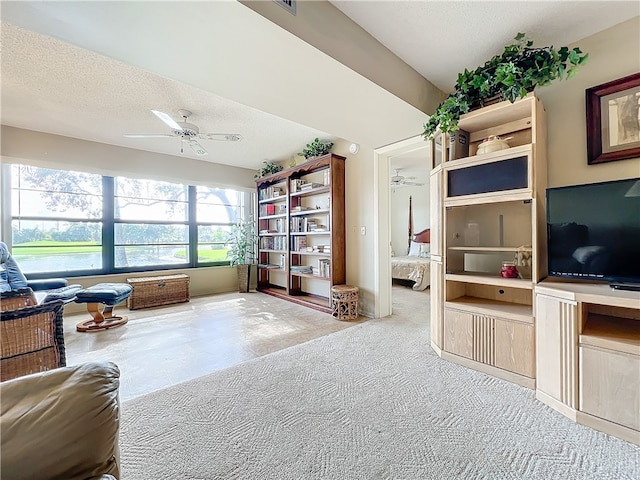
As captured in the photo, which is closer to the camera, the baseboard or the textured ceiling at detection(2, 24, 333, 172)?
the baseboard

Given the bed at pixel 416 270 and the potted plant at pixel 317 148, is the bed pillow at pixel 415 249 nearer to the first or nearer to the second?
the bed at pixel 416 270

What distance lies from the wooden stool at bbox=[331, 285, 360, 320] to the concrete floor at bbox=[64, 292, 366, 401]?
0.11 meters

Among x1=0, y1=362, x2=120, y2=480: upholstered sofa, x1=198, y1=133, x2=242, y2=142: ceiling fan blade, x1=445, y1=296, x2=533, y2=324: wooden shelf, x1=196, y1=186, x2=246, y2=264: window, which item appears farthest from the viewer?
x1=196, y1=186, x2=246, y2=264: window

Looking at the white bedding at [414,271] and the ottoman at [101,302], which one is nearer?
the ottoman at [101,302]

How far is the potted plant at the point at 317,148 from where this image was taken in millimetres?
4180

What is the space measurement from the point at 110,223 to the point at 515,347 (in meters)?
5.77

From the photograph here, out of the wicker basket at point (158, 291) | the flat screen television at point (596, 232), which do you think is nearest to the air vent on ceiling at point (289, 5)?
the flat screen television at point (596, 232)

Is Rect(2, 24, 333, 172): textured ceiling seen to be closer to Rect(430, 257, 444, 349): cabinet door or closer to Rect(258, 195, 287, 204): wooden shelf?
Rect(258, 195, 287, 204): wooden shelf

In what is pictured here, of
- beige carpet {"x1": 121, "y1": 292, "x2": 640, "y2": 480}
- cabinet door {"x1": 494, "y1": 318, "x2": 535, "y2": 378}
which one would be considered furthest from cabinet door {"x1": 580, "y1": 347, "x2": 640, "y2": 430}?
A: cabinet door {"x1": 494, "y1": 318, "x2": 535, "y2": 378}

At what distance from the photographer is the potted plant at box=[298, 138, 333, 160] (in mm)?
4180

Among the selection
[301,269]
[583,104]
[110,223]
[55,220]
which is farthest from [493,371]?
[55,220]

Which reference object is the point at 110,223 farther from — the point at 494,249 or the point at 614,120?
the point at 614,120

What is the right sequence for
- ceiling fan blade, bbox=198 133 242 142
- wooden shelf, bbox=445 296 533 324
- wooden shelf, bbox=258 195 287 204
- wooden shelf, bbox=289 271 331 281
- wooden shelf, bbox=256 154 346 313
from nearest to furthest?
wooden shelf, bbox=445 296 533 324, ceiling fan blade, bbox=198 133 242 142, wooden shelf, bbox=256 154 346 313, wooden shelf, bbox=289 271 331 281, wooden shelf, bbox=258 195 287 204

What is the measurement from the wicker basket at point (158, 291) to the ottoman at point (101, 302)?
0.61 meters
